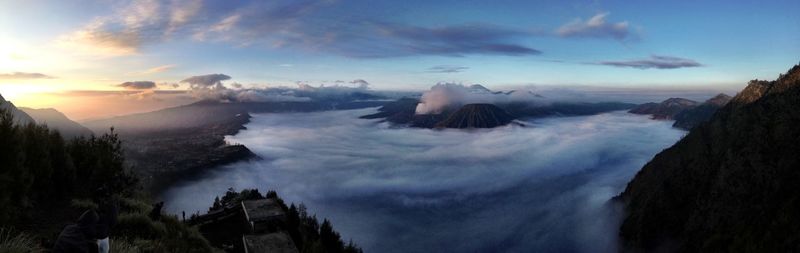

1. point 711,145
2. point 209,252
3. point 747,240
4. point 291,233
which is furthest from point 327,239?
point 711,145

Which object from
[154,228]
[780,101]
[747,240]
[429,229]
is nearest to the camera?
[154,228]

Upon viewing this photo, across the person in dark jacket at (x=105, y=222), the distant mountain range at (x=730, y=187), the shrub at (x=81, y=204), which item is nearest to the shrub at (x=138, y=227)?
the shrub at (x=81, y=204)

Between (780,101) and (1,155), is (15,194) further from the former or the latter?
(780,101)

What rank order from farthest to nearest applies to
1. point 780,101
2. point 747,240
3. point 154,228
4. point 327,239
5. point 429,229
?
point 429,229
point 780,101
point 747,240
point 327,239
point 154,228

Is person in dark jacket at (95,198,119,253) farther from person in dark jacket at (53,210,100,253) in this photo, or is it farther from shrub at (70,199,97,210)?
shrub at (70,199,97,210)

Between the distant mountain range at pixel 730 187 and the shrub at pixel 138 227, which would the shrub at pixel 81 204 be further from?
the distant mountain range at pixel 730 187
